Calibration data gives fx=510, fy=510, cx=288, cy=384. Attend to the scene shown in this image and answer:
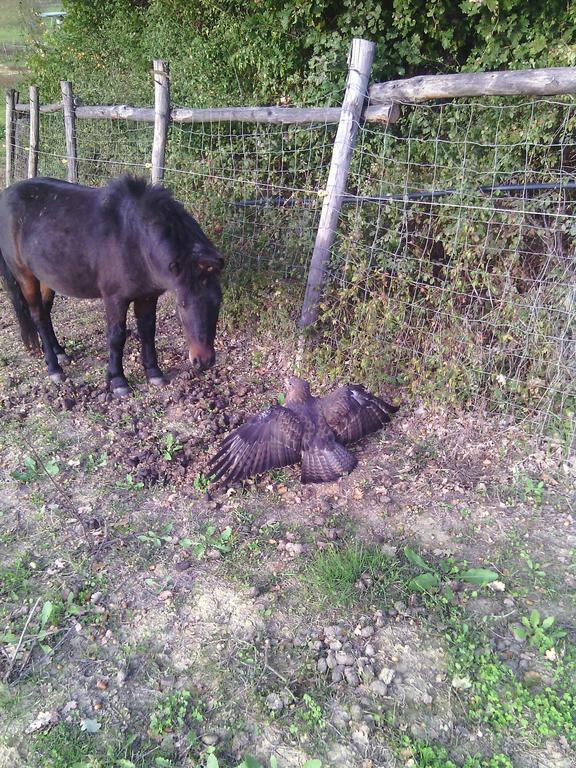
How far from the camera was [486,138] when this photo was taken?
3.91 metres

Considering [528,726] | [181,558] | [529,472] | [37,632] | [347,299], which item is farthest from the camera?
A: [347,299]

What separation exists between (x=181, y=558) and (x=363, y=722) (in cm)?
119

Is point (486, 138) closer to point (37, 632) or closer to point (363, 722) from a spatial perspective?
point (363, 722)

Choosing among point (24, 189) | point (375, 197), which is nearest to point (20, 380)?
point (24, 189)

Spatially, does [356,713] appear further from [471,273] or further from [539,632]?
[471,273]

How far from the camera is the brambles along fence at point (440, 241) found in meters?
3.12

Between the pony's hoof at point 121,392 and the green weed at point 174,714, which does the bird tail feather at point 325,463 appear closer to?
the green weed at point 174,714

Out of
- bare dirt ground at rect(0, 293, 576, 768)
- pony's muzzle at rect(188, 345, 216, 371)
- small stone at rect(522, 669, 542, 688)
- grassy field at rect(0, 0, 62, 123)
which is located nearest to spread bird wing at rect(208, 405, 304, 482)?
bare dirt ground at rect(0, 293, 576, 768)

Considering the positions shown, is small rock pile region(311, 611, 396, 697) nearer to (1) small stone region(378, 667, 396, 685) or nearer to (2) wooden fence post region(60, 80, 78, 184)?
(1) small stone region(378, 667, 396, 685)

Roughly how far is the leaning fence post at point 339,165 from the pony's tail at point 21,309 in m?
2.55

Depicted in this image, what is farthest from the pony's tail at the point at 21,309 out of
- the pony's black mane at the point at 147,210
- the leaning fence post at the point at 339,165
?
the leaning fence post at the point at 339,165

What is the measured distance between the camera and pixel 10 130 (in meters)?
9.87

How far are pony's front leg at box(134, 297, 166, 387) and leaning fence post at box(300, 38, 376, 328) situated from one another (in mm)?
1291

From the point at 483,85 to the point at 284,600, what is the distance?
10.1 ft
